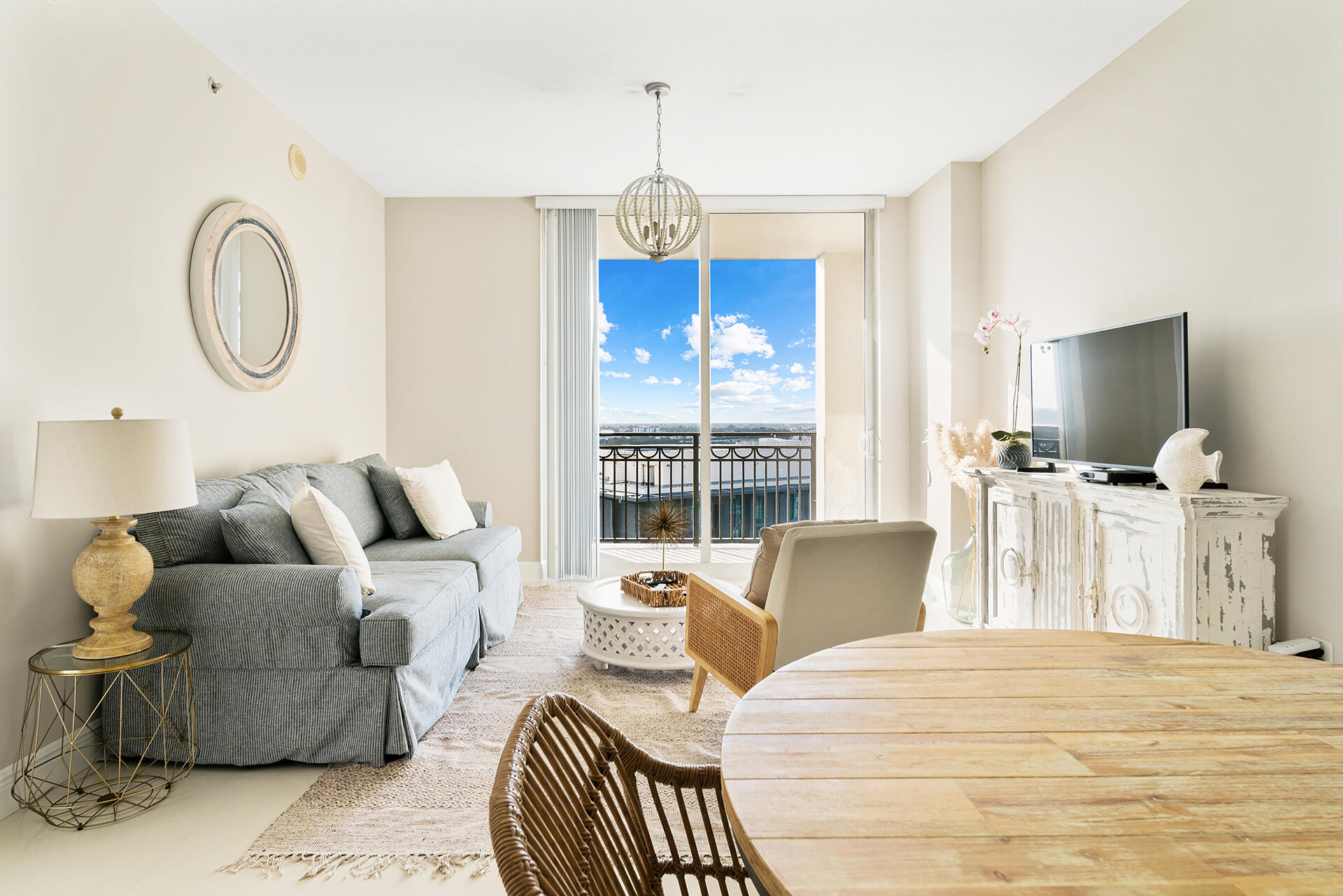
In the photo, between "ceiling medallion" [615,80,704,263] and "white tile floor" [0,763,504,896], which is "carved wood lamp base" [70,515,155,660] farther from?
"ceiling medallion" [615,80,704,263]

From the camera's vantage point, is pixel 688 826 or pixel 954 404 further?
pixel 954 404

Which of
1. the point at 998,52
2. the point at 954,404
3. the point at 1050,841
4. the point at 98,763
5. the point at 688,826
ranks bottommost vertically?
the point at 98,763

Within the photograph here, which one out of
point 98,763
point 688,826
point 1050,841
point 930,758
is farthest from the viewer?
point 98,763

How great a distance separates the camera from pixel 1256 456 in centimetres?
251

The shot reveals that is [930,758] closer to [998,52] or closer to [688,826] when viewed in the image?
[688,826]

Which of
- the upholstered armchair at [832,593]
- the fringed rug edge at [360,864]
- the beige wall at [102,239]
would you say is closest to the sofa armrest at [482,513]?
the beige wall at [102,239]

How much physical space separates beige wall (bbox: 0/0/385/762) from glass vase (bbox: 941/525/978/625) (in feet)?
12.0

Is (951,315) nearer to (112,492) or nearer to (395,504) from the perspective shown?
(395,504)

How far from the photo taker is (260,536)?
2.56m

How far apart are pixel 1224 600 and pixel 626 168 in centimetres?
376

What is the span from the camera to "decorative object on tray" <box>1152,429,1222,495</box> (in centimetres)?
233

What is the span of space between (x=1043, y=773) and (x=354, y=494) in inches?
139

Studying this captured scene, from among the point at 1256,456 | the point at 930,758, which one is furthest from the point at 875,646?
the point at 1256,456

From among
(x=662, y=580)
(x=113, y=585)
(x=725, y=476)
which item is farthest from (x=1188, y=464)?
(x=725, y=476)
